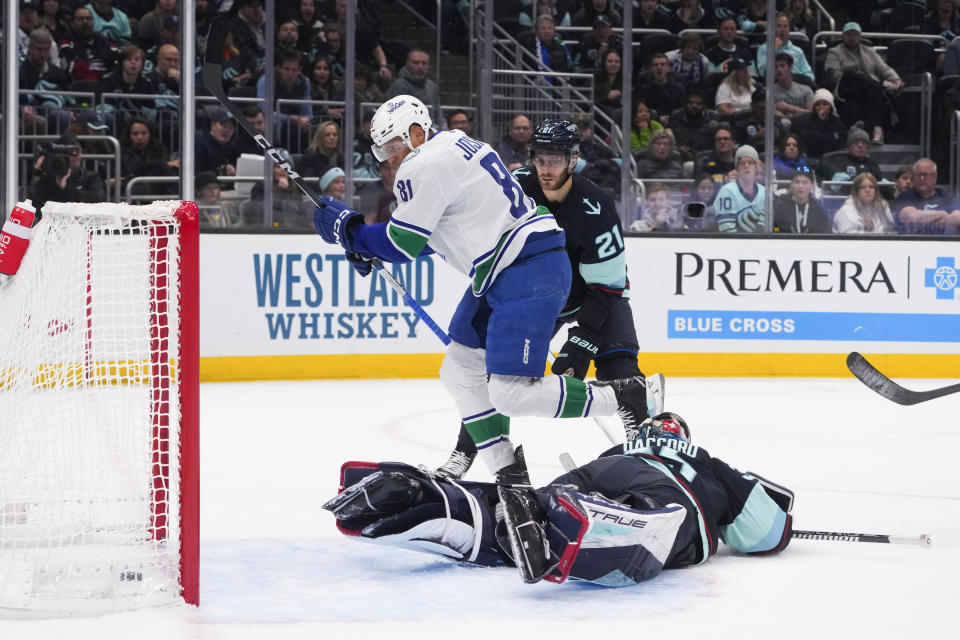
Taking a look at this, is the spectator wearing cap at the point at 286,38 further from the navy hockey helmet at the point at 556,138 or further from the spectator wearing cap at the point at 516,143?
the navy hockey helmet at the point at 556,138

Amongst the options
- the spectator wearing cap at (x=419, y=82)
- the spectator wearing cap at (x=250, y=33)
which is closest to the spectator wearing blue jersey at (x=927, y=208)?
the spectator wearing cap at (x=419, y=82)

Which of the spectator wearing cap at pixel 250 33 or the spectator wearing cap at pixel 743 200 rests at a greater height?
the spectator wearing cap at pixel 250 33

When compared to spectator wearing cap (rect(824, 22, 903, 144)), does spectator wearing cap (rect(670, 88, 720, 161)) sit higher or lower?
lower

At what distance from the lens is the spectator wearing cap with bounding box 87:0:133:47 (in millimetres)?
7406

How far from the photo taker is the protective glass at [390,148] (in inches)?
129

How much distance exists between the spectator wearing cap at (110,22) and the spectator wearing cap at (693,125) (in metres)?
3.28

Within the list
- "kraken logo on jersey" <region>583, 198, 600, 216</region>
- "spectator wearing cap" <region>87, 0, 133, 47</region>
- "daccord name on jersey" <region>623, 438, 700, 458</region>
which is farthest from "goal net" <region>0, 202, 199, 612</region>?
"spectator wearing cap" <region>87, 0, 133, 47</region>

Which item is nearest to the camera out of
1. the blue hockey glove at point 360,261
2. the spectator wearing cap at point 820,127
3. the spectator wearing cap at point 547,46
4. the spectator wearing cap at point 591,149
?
the blue hockey glove at point 360,261

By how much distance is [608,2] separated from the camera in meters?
8.02

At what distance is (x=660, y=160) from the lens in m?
7.72

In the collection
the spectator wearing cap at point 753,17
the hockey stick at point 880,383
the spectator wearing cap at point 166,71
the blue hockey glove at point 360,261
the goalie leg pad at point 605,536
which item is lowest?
the goalie leg pad at point 605,536

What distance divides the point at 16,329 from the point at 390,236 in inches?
36.5

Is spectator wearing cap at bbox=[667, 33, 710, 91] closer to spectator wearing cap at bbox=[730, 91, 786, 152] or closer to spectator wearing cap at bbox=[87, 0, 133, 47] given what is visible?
spectator wearing cap at bbox=[730, 91, 786, 152]

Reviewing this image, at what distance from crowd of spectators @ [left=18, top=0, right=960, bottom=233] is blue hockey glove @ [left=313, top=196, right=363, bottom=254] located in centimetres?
349
